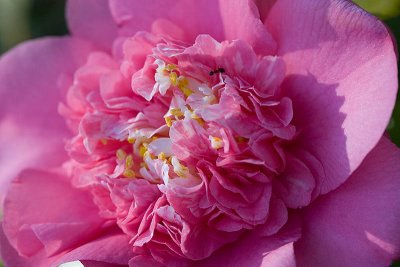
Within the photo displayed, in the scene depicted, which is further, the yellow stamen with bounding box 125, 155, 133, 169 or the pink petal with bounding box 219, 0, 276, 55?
the yellow stamen with bounding box 125, 155, 133, 169

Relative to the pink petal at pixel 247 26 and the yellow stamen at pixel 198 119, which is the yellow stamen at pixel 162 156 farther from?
the pink petal at pixel 247 26

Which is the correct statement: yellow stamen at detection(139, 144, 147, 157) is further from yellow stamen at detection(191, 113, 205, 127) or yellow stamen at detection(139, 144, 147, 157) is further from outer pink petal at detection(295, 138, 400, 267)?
outer pink petal at detection(295, 138, 400, 267)

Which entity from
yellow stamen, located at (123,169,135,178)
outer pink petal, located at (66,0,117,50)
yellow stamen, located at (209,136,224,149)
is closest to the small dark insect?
yellow stamen, located at (209,136,224,149)

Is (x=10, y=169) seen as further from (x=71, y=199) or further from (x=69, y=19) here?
(x=69, y=19)

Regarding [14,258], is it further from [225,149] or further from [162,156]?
[225,149]

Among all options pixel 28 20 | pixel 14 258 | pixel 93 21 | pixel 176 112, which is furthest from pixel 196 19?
pixel 28 20

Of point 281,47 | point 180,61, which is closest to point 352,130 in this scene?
point 281,47
